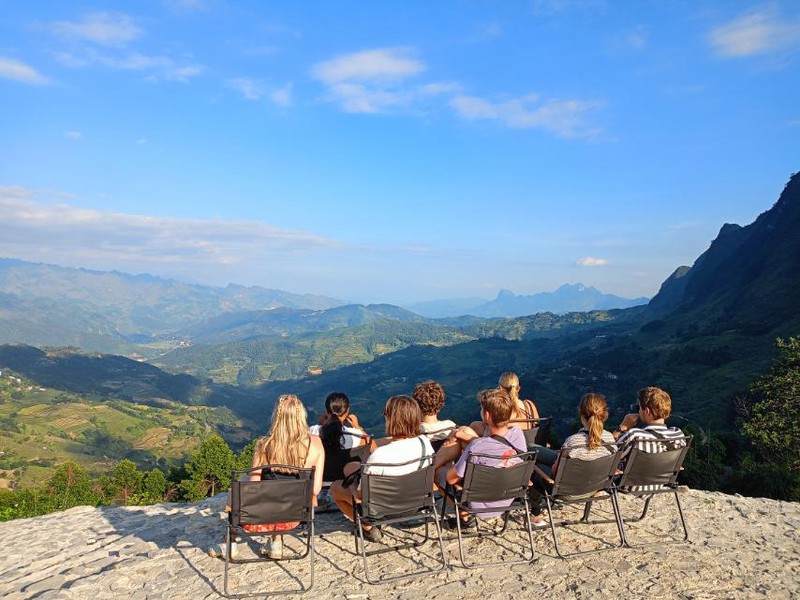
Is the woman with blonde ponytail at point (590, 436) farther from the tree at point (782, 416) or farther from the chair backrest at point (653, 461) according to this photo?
the tree at point (782, 416)

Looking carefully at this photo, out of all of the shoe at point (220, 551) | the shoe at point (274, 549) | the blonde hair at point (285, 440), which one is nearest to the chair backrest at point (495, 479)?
the blonde hair at point (285, 440)

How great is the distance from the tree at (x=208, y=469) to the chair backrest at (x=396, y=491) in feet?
115

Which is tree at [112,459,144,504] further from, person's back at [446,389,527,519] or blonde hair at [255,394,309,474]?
person's back at [446,389,527,519]

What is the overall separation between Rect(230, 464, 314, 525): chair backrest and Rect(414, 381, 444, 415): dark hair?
168 cm

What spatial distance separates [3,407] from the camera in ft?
463

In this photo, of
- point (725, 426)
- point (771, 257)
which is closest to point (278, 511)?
point (725, 426)

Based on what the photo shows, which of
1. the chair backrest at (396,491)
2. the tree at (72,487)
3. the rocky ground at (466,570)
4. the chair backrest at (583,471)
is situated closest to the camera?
the rocky ground at (466,570)

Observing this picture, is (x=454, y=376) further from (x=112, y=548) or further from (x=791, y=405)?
(x=112, y=548)

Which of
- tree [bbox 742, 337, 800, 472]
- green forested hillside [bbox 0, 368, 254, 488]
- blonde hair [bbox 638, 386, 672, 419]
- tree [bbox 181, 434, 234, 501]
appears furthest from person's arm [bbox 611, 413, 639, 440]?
green forested hillside [bbox 0, 368, 254, 488]

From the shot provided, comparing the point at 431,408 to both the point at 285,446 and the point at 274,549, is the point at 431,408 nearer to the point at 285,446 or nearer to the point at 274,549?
the point at 285,446

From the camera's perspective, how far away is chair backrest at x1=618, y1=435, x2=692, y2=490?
19.0 feet

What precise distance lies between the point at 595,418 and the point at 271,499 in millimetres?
3594

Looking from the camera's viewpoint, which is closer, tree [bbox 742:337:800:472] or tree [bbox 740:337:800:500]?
tree [bbox 740:337:800:500]

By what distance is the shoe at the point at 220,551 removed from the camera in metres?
5.58
